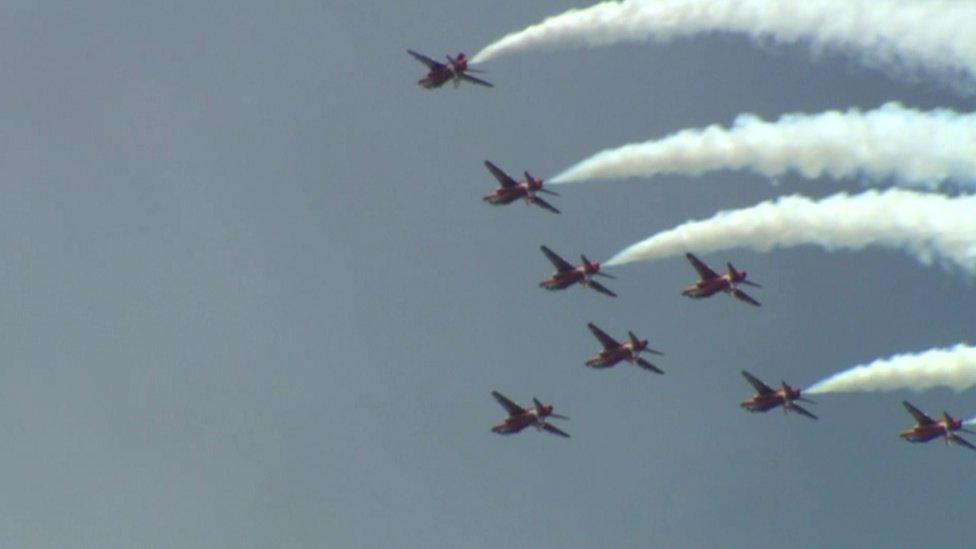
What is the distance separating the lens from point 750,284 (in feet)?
257

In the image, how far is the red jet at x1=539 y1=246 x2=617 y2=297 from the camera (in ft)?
264

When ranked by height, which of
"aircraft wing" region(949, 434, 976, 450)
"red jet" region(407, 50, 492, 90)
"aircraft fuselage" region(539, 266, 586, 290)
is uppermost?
"red jet" region(407, 50, 492, 90)

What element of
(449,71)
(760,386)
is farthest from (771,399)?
(449,71)

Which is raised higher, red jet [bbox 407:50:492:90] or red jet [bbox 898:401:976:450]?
red jet [bbox 407:50:492:90]

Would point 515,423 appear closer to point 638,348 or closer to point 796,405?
point 638,348

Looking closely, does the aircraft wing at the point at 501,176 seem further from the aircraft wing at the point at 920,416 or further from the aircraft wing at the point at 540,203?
the aircraft wing at the point at 920,416

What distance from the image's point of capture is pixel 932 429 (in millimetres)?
75750

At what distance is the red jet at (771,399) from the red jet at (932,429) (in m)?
4.79

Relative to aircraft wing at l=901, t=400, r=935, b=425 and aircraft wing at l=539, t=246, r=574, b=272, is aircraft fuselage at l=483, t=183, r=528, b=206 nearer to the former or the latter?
aircraft wing at l=539, t=246, r=574, b=272

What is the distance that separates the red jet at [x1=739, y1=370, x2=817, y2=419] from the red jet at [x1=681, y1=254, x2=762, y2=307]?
3.73 meters

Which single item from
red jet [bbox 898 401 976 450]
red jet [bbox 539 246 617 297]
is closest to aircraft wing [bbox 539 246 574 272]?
red jet [bbox 539 246 617 297]

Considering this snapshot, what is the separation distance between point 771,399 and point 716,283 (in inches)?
240

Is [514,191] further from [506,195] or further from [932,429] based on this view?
[932,429]

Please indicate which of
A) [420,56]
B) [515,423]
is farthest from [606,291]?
[420,56]
